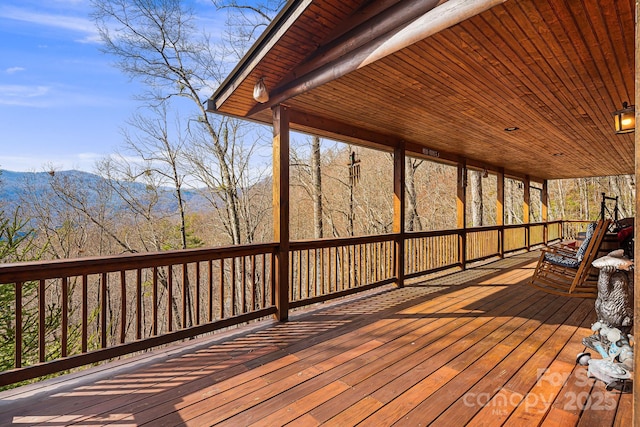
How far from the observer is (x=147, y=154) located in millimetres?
10805

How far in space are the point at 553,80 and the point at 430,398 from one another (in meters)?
3.30

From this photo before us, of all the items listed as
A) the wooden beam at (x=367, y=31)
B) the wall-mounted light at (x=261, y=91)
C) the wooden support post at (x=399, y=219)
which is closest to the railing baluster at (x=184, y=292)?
the wall-mounted light at (x=261, y=91)

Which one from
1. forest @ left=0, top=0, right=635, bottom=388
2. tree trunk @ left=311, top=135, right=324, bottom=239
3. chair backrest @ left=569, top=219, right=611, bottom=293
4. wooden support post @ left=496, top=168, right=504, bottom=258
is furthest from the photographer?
tree trunk @ left=311, top=135, right=324, bottom=239

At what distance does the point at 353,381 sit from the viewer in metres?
2.35

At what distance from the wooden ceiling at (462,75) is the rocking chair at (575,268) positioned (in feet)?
5.65

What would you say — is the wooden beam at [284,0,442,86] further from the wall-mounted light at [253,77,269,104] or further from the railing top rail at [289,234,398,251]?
the railing top rail at [289,234,398,251]

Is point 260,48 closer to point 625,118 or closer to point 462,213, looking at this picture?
point 625,118

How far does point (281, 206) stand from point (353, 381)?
86.4 inches

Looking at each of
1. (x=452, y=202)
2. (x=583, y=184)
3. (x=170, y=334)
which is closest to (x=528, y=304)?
(x=170, y=334)

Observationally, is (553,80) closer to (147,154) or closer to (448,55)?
(448,55)

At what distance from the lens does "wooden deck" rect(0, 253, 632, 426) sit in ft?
6.44

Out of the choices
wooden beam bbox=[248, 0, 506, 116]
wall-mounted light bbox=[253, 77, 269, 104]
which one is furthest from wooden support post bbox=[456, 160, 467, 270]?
wall-mounted light bbox=[253, 77, 269, 104]

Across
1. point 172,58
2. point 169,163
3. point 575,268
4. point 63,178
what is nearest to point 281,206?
point 575,268

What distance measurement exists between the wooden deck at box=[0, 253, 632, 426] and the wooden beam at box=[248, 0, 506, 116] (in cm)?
257
